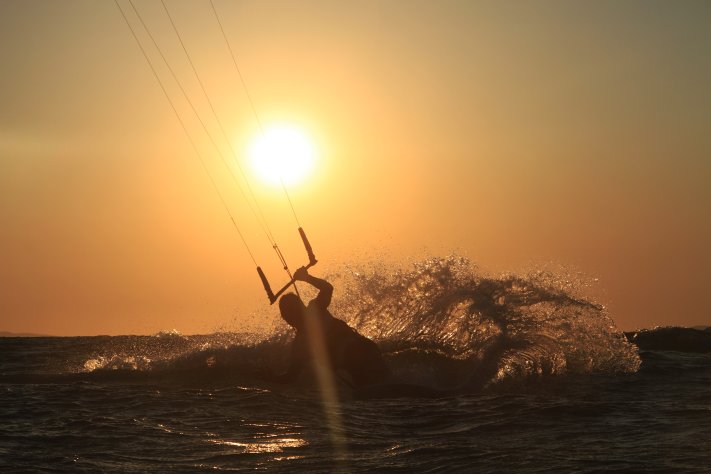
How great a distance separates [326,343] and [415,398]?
6.33 feet

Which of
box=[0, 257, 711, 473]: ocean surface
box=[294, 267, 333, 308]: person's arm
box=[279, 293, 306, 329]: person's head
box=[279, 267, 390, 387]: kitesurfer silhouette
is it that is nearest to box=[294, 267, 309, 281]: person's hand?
box=[294, 267, 333, 308]: person's arm

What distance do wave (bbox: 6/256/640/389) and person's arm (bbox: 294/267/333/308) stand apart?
173 cm

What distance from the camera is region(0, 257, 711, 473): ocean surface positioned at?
30.0 feet

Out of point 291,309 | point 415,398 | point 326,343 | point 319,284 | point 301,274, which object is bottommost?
point 415,398

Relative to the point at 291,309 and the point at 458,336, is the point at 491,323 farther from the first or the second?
the point at 291,309

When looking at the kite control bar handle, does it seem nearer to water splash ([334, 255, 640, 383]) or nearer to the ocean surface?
the ocean surface

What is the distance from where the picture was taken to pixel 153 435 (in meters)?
10.5

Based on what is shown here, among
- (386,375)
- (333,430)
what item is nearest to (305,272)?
(386,375)

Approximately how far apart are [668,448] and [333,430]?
4.13 m

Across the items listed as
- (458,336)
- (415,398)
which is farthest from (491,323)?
(415,398)

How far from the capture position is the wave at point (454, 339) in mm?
16141

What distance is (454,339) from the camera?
1783cm

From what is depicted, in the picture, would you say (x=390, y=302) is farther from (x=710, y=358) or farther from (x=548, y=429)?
(x=548, y=429)

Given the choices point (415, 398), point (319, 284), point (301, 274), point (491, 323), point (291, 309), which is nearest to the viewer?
point (415, 398)
